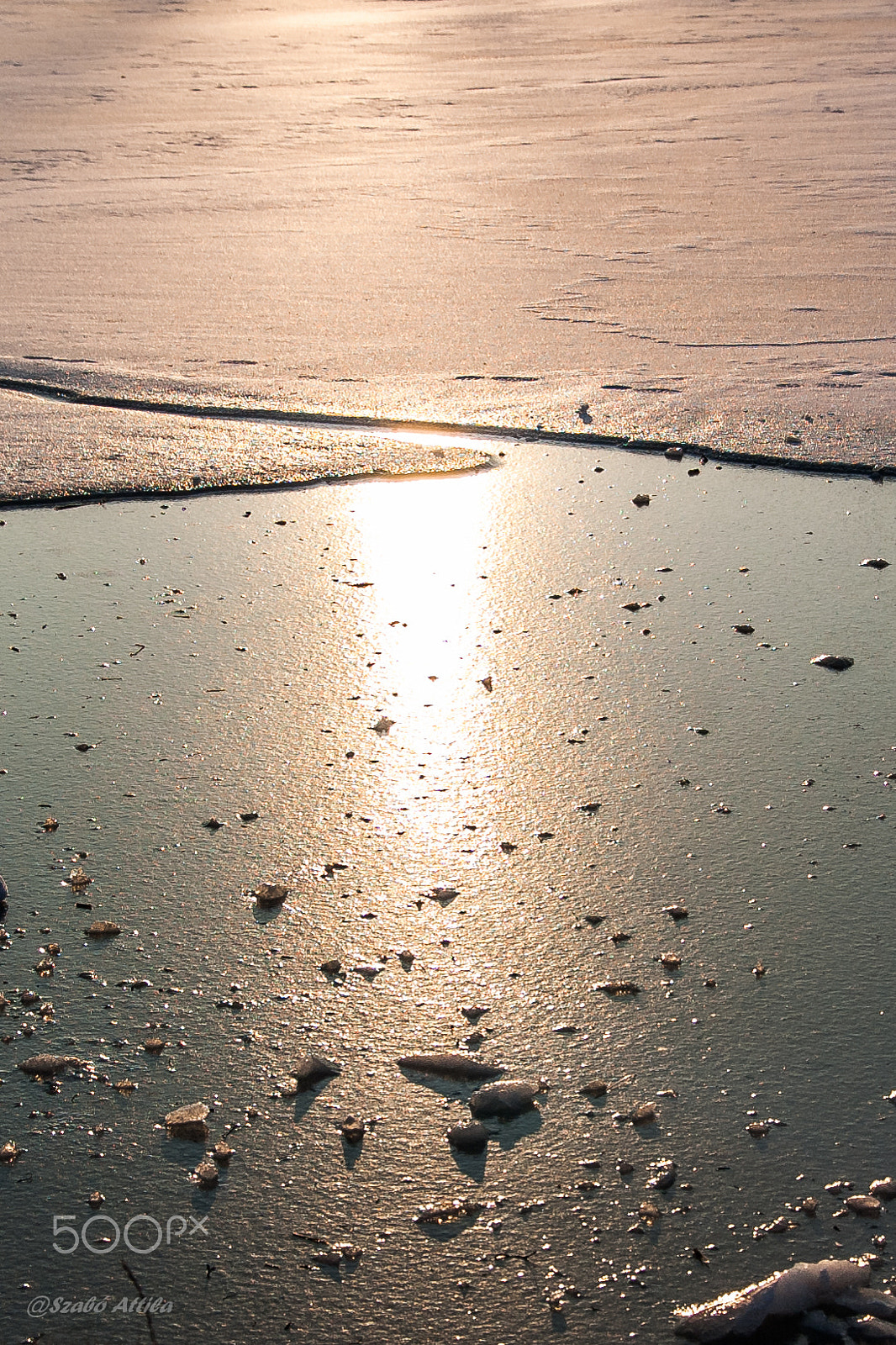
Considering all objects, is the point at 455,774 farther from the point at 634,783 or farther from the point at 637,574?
the point at 637,574

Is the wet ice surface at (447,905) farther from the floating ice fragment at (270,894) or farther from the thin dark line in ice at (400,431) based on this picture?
the thin dark line in ice at (400,431)

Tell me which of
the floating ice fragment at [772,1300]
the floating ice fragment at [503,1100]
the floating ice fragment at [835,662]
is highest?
the floating ice fragment at [835,662]

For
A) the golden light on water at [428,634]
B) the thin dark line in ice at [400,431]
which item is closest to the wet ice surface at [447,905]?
the golden light on water at [428,634]

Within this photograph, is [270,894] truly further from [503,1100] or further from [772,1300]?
[772,1300]

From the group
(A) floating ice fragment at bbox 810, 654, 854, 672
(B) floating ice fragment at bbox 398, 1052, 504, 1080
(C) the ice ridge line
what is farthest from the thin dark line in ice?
(B) floating ice fragment at bbox 398, 1052, 504, 1080

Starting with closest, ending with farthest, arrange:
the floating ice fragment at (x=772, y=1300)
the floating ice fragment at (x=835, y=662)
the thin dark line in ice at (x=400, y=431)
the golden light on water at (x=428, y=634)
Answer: the floating ice fragment at (x=772, y=1300) < the golden light on water at (x=428, y=634) < the floating ice fragment at (x=835, y=662) < the thin dark line in ice at (x=400, y=431)

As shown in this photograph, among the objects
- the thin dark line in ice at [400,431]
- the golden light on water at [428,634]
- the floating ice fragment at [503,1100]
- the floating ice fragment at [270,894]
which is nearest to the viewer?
the floating ice fragment at [503,1100]

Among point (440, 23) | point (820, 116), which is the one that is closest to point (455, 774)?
point (820, 116)

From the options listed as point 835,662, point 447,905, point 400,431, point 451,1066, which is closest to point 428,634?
point 835,662
